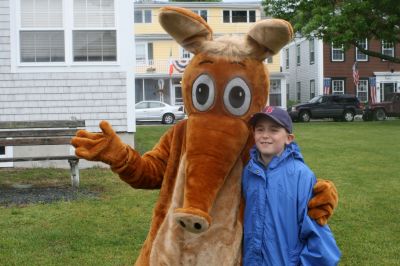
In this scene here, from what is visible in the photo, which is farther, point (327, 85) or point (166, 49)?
point (327, 85)

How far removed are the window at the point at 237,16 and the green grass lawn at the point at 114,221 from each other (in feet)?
93.8

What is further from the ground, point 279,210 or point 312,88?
point 312,88

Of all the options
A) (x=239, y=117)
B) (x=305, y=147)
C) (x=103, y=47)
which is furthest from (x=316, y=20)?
(x=239, y=117)

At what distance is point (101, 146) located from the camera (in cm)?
266

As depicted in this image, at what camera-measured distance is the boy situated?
7.93 ft

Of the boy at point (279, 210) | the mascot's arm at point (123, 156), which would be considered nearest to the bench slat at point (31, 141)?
the mascot's arm at point (123, 156)

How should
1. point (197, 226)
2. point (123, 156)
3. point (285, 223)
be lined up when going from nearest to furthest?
point (197, 226) → point (285, 223) → point (123, 156)

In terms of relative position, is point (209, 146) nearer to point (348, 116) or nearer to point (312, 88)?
point (348, 116)

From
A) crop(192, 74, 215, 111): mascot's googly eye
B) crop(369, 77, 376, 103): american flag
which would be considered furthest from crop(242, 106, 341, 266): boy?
crop(369, 77, 376, 103): american flag

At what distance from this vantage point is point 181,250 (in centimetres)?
256

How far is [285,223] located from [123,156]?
2.87 ft

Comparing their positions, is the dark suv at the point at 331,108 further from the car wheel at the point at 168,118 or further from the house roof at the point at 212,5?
the house roof at the point at 212,5

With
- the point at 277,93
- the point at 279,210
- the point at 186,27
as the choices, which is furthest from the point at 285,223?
the point at 277,93

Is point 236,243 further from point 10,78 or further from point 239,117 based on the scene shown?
point 10,78
